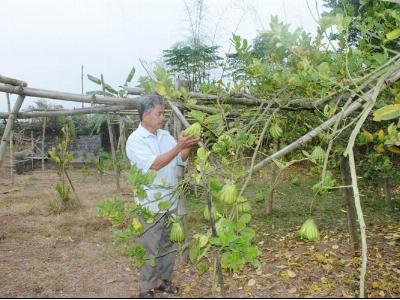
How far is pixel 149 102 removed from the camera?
291cm

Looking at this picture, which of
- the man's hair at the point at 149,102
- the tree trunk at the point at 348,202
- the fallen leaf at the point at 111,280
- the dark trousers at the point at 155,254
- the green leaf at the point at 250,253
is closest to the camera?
the green leaf at the point at 250,253

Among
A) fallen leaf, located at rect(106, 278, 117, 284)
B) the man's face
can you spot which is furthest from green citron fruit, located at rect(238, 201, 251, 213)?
fallen leaf, located at rect(106, 278, 117, 284)

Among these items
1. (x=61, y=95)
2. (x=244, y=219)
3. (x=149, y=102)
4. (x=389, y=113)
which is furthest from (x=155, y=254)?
(x=389, y=113)

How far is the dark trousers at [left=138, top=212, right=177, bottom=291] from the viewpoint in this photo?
3178mm

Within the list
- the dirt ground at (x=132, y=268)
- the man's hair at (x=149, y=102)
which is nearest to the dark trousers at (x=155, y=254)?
the dirt ground at (x=132, y=268)

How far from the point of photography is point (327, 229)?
4.80 metres

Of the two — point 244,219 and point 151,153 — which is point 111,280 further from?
point 244,219

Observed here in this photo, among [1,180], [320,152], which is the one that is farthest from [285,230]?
[1,180]

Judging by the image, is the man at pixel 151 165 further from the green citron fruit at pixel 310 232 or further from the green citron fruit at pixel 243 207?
the green citron fruit at pixel 310 232

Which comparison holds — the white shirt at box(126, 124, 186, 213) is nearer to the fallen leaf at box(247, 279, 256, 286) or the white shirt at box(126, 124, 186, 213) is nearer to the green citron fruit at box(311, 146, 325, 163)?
the fallen leaf at box(247, 279, 256, 286)

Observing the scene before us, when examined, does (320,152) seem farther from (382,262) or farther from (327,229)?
(327,229)

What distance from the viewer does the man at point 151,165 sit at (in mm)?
2887

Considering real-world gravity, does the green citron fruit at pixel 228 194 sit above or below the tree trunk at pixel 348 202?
above

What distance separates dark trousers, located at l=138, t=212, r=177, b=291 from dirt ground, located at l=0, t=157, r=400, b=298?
28 centimetres
